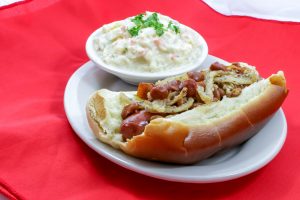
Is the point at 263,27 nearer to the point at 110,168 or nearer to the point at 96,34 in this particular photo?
the point at 96,34

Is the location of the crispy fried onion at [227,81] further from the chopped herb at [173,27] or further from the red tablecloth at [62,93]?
the chopped herb at [173,27]

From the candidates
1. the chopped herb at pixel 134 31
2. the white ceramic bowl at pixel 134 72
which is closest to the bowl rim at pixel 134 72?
the white ceramic bowl at pixel 134 72

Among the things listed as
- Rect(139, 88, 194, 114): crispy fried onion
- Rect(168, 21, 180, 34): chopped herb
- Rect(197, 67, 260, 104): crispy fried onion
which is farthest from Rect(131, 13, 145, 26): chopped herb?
Rect(139, 88, 194, 114): crispy fried onion

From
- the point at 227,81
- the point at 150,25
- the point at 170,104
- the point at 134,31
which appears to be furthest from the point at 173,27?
the point at 170,104

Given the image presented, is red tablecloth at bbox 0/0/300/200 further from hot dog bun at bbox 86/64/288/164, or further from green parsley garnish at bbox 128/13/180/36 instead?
green parsley garnish at bbox 128/13/180/36

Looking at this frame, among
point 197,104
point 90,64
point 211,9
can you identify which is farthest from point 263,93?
point 211,9

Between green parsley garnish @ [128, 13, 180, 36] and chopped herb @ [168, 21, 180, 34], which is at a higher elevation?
green parsley garnish @ [128, 13, 180, 36]
